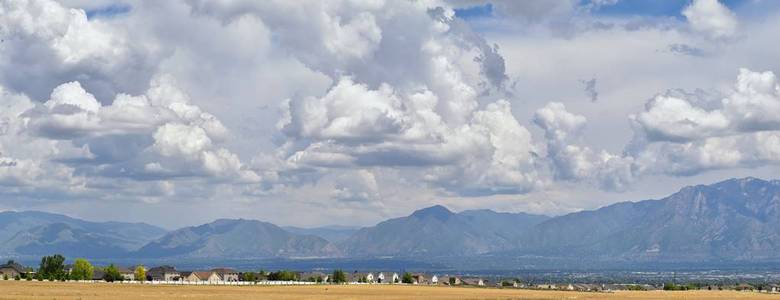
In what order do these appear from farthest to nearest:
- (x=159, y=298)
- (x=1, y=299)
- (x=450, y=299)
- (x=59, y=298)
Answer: (x=450, y=299)
(x=159, y=298)
(x=59, y=298)
(x=1, y=299)

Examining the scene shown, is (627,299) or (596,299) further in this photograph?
(627,299)

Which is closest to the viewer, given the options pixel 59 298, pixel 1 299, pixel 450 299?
pixel 1 299

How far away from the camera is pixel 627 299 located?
16362 cm

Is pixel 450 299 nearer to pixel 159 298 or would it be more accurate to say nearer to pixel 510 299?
A: pixel 510 299

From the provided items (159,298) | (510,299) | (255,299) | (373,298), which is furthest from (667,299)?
(159,298)

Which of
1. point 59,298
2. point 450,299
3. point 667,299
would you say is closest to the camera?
point 59,298

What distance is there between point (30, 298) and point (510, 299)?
62443mm

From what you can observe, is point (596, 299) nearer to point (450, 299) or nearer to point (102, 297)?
point (450, 299)

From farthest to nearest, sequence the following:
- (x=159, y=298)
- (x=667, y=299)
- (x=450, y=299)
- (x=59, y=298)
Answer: (x=667, y=299) → (x=450, y=299) → (x=159, y=298) → (x=59, y=298)

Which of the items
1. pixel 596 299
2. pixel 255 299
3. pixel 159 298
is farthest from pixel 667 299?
pixel 159 298

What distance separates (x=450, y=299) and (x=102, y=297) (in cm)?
5017

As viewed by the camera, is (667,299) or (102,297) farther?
(667,299)

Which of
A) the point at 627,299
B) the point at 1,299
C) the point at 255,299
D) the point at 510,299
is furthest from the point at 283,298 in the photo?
the point at 627,299

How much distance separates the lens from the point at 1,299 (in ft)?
341
